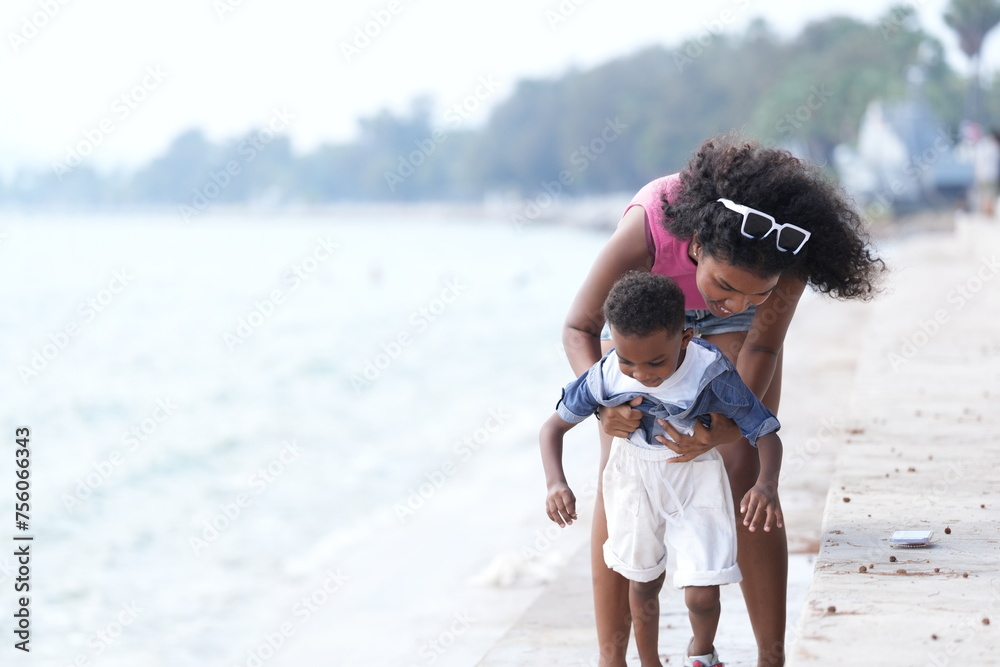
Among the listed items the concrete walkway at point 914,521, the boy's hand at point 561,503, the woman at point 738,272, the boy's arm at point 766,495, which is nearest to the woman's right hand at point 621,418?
the woman at point 738,272

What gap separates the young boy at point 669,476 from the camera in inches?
96.4

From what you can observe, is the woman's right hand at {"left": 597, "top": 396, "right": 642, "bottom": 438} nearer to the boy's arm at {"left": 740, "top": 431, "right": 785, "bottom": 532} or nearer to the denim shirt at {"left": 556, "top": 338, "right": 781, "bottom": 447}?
the denim shirt at {"left": 556, "top": 338, "right": 781, "bottom": 447}

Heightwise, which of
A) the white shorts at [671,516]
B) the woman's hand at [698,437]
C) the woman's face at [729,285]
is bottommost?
the white shorts at [671,516]

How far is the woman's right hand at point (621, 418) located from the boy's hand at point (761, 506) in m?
0.30

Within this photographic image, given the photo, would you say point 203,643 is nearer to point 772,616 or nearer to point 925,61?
point 772,616

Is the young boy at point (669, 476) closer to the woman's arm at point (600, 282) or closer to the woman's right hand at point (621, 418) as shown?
the woman's right hand at point (621, 418)

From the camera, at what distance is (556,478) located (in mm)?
2549

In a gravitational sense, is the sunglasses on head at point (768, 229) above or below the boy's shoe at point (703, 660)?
above

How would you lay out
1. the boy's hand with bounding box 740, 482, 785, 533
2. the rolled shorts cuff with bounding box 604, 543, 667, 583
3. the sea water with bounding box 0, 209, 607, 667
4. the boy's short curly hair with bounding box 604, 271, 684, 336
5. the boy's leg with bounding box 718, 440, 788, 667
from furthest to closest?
the sea water with bounding box 0, 209, 607, 667 < the boy's leg with bounding box 718, 440, 788, 667 < the rolled shorts cuff with bounding box 604, 543, 667, 583 < the boy's hand with bounding box 740, 482, 785, 533 < the boy's short curly hair with bounding box 604, 271, 684, 336

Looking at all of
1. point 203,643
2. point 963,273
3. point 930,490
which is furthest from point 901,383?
point 963,273

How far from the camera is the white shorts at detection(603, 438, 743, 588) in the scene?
2.51m

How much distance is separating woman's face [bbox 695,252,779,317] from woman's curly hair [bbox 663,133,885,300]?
18mm

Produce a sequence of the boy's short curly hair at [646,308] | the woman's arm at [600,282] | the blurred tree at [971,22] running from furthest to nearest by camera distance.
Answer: the blurred tree at [971,22], the woman's arm at [600,282], the boy's short curly hair at [646,308]

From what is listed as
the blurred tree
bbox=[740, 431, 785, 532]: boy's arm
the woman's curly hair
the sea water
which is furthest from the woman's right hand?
the blurred tree
